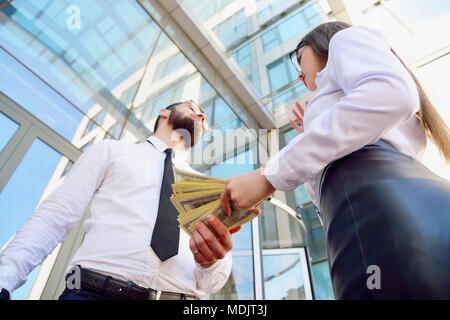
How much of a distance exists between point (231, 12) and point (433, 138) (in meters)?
5.46

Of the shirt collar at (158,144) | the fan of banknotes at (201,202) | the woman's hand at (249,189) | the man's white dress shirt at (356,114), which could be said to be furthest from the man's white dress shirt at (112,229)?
the man's white dress shirt at (356,114)

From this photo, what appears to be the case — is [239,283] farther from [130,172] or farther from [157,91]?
[157,91]

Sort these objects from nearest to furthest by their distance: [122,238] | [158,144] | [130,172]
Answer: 1. [122,238]
2. [130,172]
3. [158,144]

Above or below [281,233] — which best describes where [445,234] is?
above

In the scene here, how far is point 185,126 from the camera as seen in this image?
1.89 metres

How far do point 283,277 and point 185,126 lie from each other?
10.9 feet

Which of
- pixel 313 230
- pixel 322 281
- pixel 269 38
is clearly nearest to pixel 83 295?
pixel 313 230

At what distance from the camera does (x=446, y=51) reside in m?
4.91

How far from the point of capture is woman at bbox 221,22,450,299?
0.46 m

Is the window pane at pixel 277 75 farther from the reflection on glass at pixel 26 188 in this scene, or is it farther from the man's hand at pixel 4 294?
the man's hand at pixel 4 294

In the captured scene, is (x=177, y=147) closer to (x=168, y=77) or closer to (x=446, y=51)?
(x=168, y=77)

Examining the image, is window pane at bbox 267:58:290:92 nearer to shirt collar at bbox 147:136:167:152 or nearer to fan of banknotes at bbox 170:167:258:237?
shirt collar at bbox 147:136:167:152

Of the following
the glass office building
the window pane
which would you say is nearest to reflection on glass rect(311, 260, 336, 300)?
the glass office building
